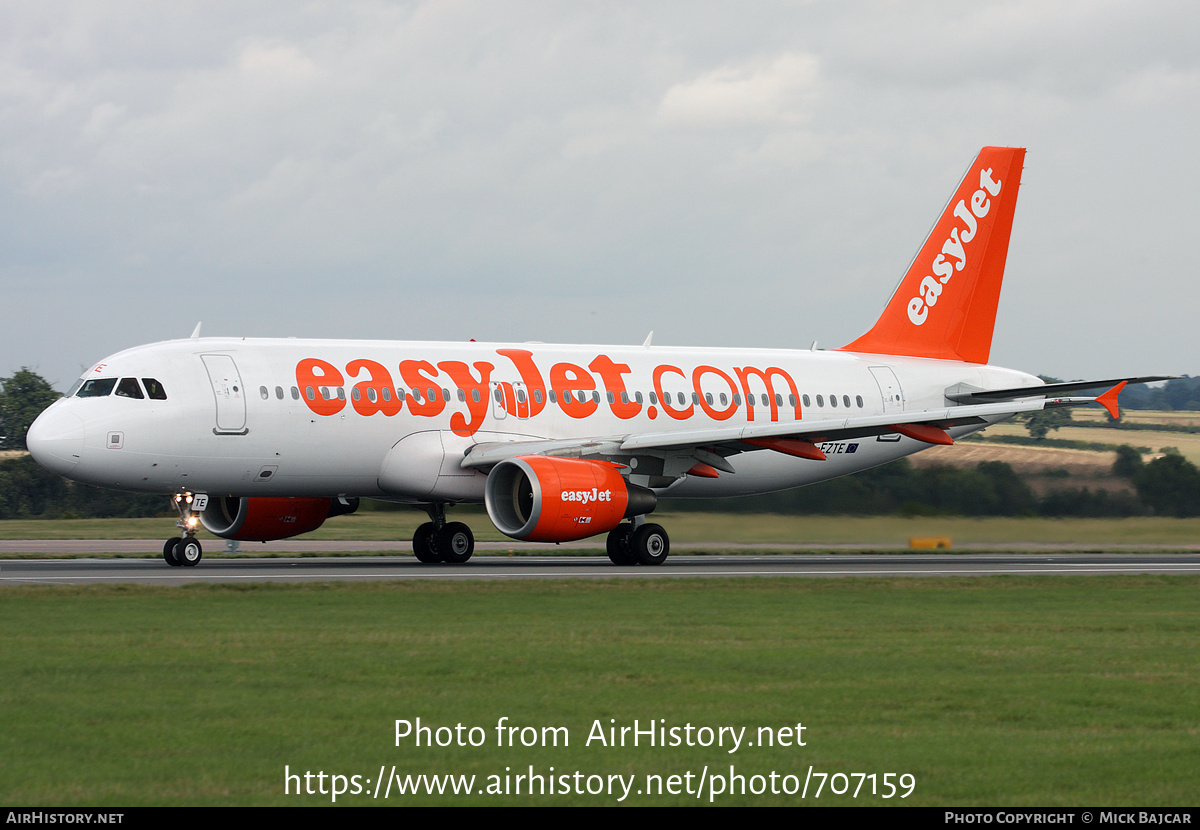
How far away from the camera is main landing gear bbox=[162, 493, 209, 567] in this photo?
2620cm

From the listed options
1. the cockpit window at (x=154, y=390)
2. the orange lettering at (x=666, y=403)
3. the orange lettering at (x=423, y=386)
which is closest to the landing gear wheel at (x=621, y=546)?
the orange lettering at (x=666, y=403)

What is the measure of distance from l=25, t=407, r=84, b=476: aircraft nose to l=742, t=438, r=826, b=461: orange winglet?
39.7 ft

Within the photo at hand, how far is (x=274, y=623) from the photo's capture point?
1630 centimetres

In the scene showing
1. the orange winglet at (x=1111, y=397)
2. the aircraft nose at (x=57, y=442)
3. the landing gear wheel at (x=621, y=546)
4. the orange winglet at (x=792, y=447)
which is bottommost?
the landing gear wheel at (x=621, y=546)

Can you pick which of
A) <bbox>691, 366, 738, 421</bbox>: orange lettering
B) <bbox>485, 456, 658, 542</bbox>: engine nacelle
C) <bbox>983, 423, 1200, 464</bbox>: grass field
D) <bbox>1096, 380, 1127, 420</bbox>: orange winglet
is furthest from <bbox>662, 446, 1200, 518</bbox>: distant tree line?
<bbox>485, 456, 658, 542</bbox>: engine nacelle

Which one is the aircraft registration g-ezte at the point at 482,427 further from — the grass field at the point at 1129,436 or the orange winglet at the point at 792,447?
the grass field at the point at 1129,436

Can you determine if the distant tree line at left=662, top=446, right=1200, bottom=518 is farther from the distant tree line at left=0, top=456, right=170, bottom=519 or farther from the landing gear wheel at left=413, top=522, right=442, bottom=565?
the distant tree line at left=0, top=456, right=170, bottom=519

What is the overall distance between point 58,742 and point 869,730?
5.36 meters

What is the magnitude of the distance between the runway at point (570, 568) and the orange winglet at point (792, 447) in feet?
7.05

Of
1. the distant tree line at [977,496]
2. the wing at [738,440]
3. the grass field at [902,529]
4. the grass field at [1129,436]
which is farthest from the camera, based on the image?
the grass field at [1129,436]

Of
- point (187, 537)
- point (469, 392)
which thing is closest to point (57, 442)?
point (187, 537)

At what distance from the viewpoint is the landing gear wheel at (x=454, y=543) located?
29.7 meters

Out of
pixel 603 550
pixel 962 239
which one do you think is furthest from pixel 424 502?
pixel 962 239
